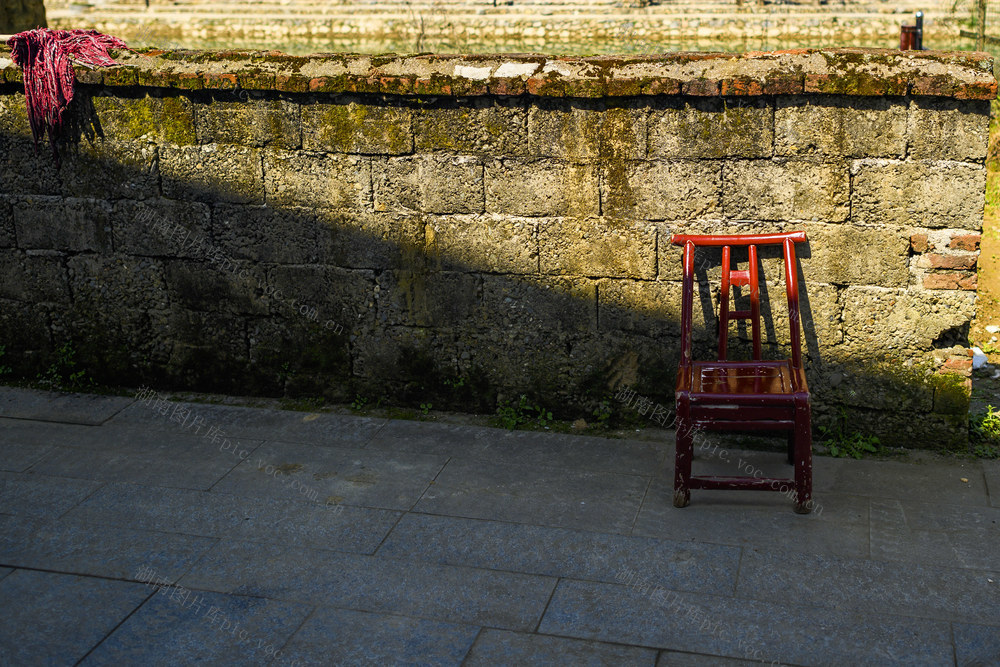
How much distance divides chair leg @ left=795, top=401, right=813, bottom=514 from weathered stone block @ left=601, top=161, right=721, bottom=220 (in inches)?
47.2

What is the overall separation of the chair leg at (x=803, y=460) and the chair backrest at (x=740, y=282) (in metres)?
0.45

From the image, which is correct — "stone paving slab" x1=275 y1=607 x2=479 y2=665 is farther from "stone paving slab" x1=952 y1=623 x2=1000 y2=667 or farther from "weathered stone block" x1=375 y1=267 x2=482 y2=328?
"weathered stone block" x1=375 y1=267 x2=482 y2=328

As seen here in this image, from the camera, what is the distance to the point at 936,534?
4250mm

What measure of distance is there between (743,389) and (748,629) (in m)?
1.21

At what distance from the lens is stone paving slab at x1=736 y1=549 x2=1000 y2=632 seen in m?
3.71

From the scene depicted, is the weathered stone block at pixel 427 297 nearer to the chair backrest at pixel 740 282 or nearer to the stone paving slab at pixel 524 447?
the stone paving slab at pixel 524 447

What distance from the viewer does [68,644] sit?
3.57 metres

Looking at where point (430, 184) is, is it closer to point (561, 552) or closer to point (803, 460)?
point (561, 552)

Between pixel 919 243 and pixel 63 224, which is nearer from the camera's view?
pixel 919 243

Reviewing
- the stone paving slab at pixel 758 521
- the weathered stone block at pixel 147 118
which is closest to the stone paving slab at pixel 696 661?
the stone paving slab at pixel 758 521

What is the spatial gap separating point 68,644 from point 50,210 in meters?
3.17

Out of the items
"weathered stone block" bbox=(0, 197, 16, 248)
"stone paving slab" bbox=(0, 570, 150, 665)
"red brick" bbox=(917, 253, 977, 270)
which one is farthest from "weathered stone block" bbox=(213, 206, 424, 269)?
"red brick" bbox=(917, 253, 977, 270)

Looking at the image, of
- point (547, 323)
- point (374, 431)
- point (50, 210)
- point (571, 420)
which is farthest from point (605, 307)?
point (50, 210)

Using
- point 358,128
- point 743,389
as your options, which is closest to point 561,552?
point 743,389
